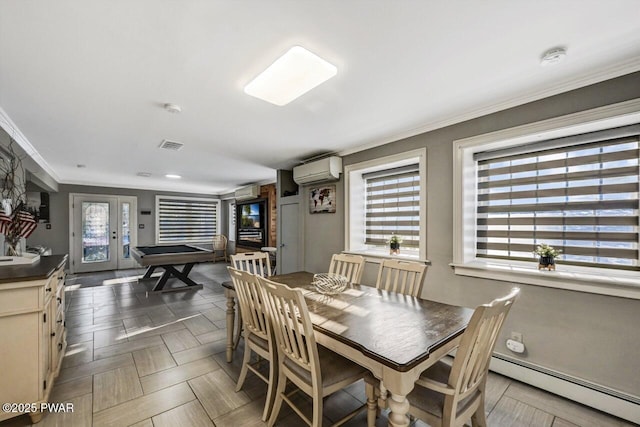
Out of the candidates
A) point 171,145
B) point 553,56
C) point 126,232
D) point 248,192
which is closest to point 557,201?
point 553,56

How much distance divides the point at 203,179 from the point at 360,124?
475 centimetres

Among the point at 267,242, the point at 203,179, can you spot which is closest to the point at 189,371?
the point at 267,242

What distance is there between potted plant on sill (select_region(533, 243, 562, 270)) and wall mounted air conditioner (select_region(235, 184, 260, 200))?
5836 millimetres

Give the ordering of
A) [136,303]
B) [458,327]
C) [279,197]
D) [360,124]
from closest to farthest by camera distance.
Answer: [458,327], [360,124], [136,303], [279,197]

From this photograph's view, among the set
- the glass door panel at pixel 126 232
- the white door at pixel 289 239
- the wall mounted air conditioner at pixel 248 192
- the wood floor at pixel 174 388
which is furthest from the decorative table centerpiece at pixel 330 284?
the glass door panel at pixel 126 232

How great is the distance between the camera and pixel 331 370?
1622 millimetres

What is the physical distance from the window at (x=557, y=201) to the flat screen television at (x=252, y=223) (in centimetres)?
501

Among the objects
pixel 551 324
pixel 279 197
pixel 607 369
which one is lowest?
pixel 607 369

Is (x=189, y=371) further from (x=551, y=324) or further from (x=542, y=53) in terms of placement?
(x=542, y=53)

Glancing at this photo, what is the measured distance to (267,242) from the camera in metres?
6.73

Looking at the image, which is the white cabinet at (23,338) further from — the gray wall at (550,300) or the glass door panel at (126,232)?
the glass door panel at (126,232)

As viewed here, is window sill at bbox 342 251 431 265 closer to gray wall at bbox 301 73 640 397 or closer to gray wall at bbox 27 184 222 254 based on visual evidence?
gray wall at bbox 301 73 640 397

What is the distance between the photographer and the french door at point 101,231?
6816 millimetres

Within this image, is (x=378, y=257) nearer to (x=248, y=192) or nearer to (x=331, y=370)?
(x=331, y=370)
